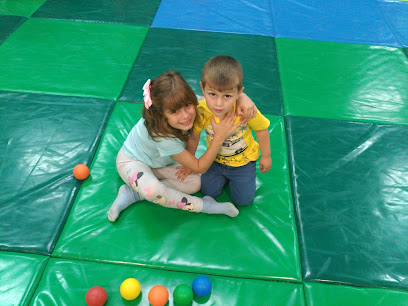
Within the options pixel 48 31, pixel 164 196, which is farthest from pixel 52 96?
pixel 164 196

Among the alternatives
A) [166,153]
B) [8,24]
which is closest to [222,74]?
[166,153]

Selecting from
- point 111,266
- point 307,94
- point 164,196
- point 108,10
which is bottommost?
point 111,266

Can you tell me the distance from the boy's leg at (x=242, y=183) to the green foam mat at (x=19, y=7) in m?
3.38

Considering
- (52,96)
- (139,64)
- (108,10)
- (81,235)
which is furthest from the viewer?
(108,10)

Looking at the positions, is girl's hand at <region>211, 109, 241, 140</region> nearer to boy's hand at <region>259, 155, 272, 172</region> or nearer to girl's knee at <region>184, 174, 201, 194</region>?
boy's hand at <region>259, 155, 272, 172</region>

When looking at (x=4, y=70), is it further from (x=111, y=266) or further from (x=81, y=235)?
(x=111, y=266)

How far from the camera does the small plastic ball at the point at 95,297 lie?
5.09ft

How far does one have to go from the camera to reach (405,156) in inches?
95.2

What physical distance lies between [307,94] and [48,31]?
2.87 m

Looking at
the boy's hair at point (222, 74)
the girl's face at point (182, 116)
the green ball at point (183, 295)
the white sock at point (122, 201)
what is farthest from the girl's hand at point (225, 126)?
the green ball at point (183, 295)

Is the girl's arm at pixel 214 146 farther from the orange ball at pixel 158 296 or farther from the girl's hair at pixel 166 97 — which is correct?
the orange ball at pixel 158 296

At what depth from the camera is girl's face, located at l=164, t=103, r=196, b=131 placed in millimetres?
1682

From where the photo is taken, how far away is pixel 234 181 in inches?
81.4

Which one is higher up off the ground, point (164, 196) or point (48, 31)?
point (48, 31)
